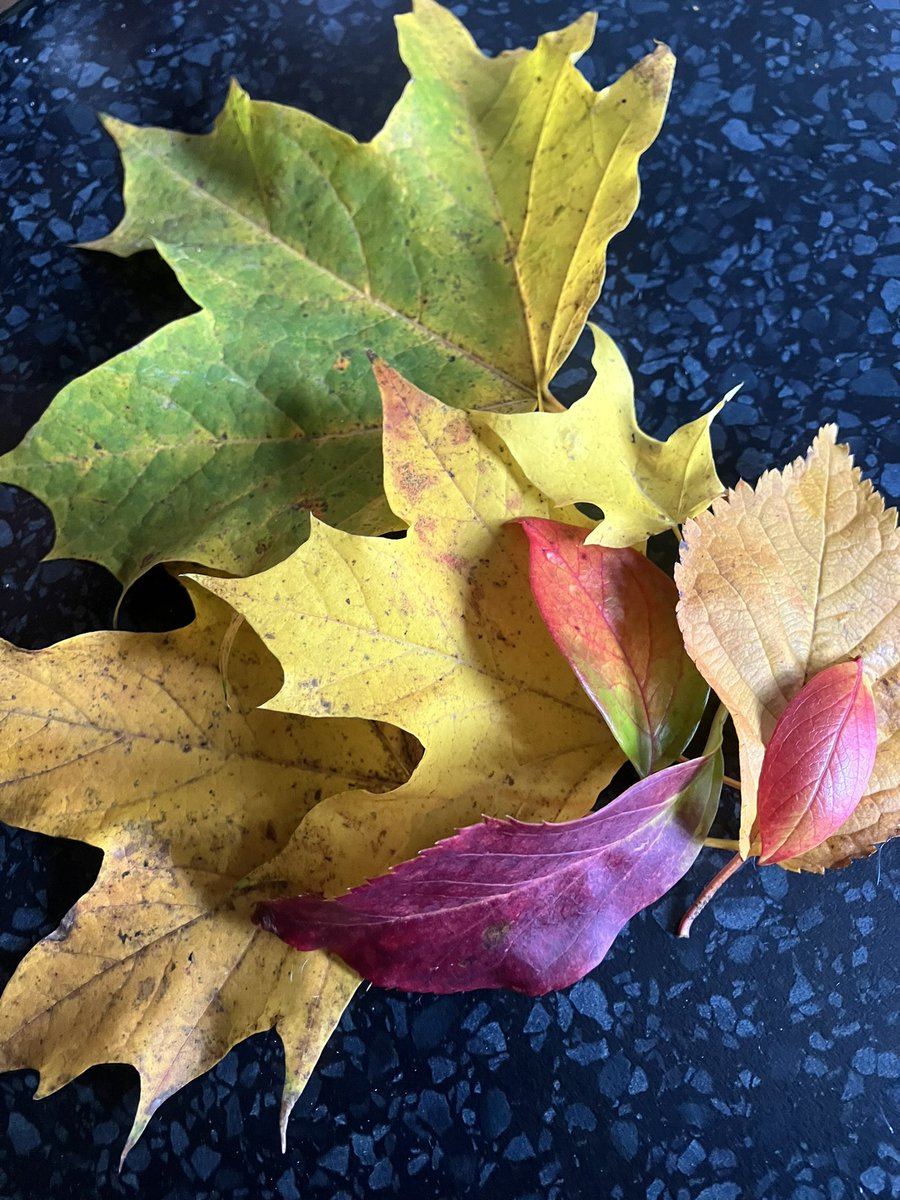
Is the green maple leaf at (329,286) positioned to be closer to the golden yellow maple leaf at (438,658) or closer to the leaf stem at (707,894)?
the golden yellow maple leaf at (438,658)

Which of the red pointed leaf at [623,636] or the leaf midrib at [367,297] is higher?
the leaf midrib at [367,297]

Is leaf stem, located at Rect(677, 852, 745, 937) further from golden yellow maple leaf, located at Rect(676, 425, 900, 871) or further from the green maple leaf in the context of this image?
the green maple leaf

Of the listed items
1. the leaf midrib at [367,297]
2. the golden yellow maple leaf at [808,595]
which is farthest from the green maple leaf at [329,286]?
the golden yellow maple leaf at [808,595]

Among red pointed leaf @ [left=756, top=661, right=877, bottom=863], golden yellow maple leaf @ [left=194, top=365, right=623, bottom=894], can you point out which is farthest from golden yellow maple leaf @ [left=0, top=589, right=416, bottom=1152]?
red pointed leaf @ [left=756, top=661, right=877, bottom=863]

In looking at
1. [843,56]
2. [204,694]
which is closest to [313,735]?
[204,694]

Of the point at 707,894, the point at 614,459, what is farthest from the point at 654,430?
the point at 707,894

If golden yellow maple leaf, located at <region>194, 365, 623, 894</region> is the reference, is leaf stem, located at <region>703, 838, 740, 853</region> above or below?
below
